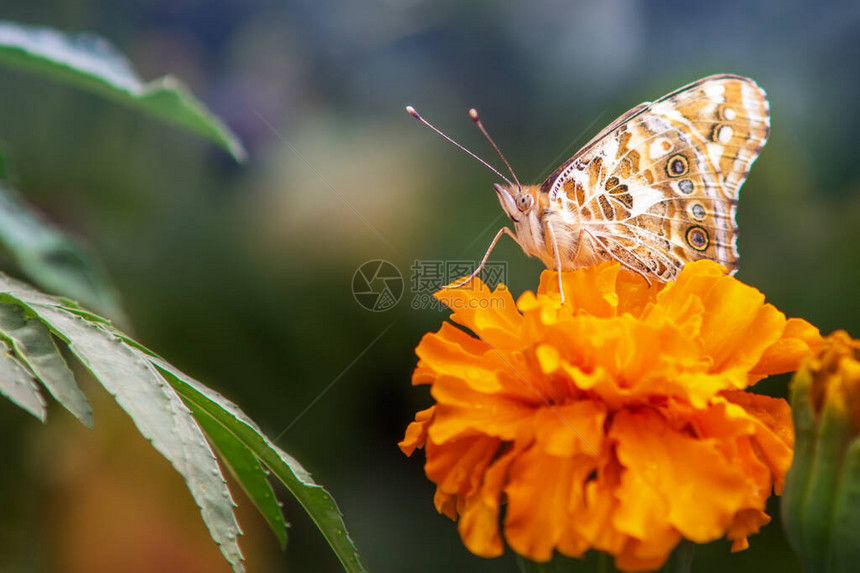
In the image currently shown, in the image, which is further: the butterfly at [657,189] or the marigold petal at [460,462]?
the butterfly at [657,189]

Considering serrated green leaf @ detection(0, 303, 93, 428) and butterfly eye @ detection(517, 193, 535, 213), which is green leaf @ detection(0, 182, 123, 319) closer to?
serrated green leaf @ detection(0, 303, 93, 428)

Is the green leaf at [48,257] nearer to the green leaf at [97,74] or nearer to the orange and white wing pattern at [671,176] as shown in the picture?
the green leaf at [97,74]

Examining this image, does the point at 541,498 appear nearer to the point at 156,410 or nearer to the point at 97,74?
the point at 156,410

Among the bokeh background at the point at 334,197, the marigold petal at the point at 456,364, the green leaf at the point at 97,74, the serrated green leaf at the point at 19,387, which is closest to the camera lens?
the serrated green leaf at the point at 19,387

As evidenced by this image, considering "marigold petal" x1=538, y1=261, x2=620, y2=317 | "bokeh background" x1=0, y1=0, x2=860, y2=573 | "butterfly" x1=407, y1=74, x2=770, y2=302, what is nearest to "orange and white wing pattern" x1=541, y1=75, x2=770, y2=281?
"butterfly" x1=407, y1=74, x2=770, y2=302

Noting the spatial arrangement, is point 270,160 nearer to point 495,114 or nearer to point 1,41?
point 495,114

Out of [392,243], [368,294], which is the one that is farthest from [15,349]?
[392,243]

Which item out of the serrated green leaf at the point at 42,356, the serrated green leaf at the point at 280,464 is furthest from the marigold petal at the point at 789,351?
the serrated green leaf at the point at 42,356
